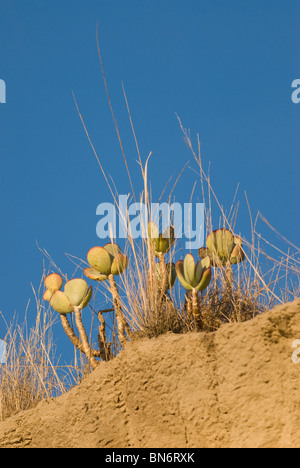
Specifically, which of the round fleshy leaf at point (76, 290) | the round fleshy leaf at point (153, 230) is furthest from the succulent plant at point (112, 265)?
the round fleshy leaf at point (153, 230)

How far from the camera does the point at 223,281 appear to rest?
11.8ft

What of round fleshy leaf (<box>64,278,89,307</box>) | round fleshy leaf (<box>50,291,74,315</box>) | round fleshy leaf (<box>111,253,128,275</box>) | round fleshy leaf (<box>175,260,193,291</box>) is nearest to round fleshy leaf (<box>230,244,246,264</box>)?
round fleshy leaf (<box>175,260,193,291</box>)

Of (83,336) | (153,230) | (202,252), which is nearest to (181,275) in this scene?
(153,230)

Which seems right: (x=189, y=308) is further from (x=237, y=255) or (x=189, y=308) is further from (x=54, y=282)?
(x=54, y=282)

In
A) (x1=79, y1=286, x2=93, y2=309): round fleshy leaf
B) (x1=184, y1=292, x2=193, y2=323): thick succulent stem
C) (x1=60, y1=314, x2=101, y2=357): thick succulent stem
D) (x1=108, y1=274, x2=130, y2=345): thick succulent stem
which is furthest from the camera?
(x1=60, y1=314, x2=101, y2=357): thick succulent stem

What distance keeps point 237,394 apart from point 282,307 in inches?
17.4

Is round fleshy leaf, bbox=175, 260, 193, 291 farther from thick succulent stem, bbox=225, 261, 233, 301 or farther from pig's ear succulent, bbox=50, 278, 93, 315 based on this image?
pig's ear succulent, bbox=50, 278, 93, 315

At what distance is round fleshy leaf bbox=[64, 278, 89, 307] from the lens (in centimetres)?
365

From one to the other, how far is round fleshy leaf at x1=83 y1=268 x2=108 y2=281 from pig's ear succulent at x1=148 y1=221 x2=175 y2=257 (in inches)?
13.4

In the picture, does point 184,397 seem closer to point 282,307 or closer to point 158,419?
point 158,419

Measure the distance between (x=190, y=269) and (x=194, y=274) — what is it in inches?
1.3

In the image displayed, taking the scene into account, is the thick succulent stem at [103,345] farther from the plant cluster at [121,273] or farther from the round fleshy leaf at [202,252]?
the round fleshy leaf at [202,252]

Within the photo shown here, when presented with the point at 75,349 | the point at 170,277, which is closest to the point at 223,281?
the point at 170,277

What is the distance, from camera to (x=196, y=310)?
329 cm
